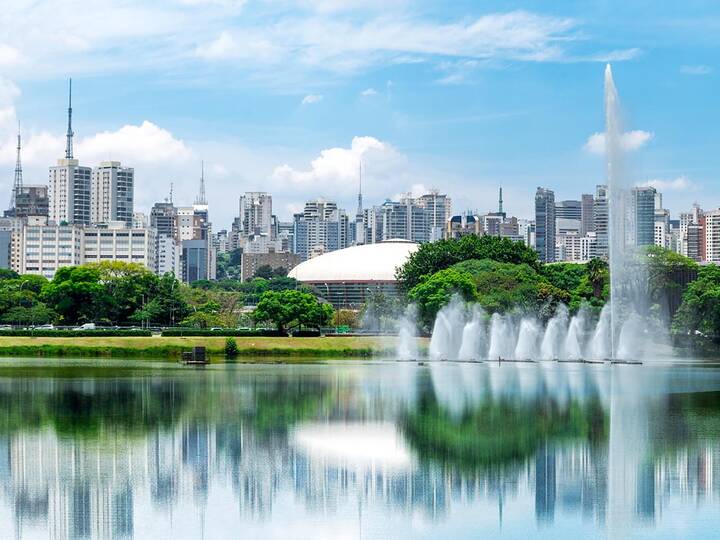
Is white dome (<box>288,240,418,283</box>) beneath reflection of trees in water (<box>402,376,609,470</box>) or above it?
above

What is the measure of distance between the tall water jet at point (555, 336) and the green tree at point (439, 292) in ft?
20.9

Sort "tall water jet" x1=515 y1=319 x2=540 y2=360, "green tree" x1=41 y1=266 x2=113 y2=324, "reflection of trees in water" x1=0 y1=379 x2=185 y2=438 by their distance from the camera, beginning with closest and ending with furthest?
"reflection of trees in water" x1=0 y1=379 x2=185 y2=438
"tall water jet" x1=515 y1=319 x2=540 y2=360
"green tree" x1=41 y1=266 x2=113 y2=324

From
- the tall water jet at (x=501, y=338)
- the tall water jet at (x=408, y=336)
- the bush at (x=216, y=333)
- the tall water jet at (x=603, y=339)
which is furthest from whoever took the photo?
the bush at (x=216, y=333)

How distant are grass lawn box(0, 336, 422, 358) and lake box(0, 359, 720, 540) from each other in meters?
31.1

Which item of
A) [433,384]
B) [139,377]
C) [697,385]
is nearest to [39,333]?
[139,377]

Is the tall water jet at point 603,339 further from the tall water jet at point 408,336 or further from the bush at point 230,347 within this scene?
the bush at point 230,347

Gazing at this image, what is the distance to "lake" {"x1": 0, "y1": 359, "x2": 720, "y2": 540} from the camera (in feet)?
79.2

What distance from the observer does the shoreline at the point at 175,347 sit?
8381cm

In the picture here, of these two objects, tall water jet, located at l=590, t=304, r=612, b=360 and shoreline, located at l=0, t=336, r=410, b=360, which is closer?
shoreline, located at l=0, t=336, r=410, b=360

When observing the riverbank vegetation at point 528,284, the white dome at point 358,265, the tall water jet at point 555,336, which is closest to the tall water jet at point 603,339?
the tall water jet at point 555,336

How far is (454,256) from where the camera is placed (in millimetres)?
115500

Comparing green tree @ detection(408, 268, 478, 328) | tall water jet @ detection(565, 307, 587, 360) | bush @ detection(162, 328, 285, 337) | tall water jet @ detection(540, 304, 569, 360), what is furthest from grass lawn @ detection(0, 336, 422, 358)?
tall water jet @ detection(565, 307, 587, 360)

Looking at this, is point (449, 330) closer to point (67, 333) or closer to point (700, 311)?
point (700, 311)

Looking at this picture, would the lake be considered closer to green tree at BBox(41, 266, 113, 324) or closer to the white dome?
green tree at BBox(41, 266, 113, 324)
